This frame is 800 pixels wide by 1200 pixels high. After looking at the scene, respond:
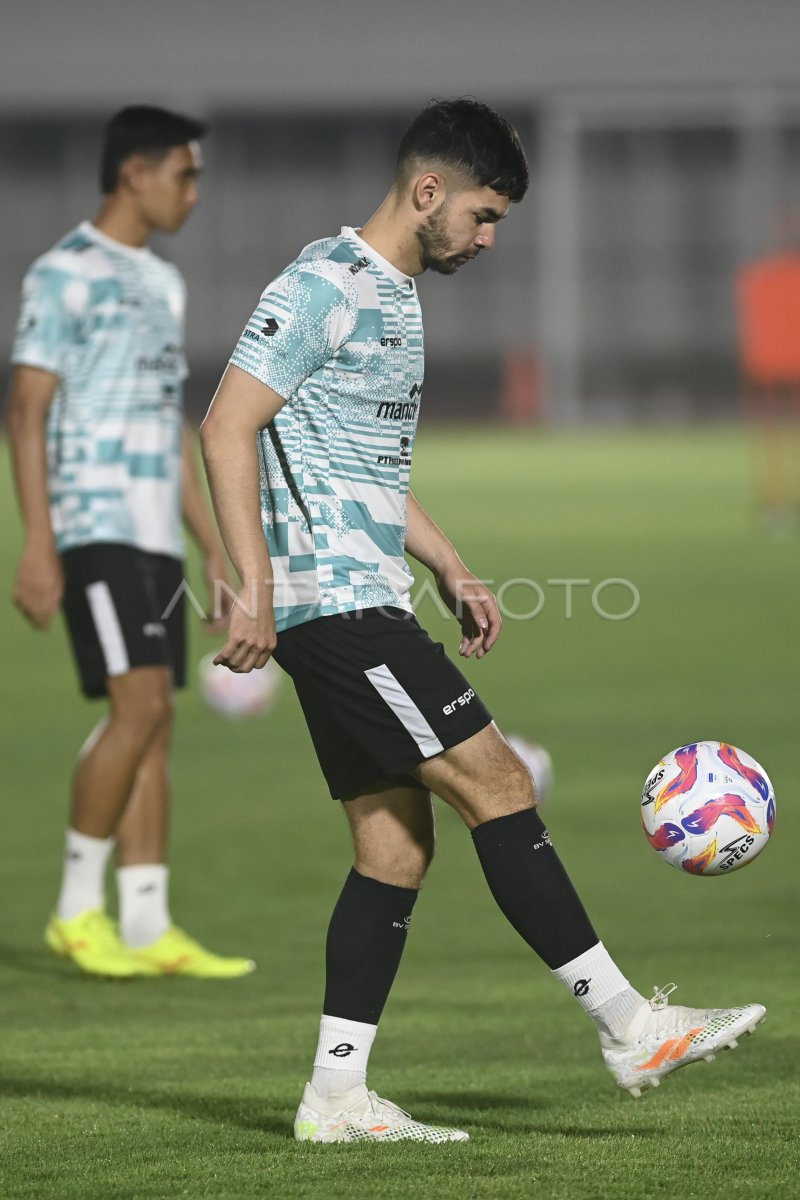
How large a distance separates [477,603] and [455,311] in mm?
39718

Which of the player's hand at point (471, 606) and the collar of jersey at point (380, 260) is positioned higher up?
the collar of jersey at point (380, 260)

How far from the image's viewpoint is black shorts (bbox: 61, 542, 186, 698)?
583 cm

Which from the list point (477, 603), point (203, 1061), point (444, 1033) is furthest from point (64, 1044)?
point (477, 603)

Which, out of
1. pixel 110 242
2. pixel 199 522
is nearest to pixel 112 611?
pixel 199 522

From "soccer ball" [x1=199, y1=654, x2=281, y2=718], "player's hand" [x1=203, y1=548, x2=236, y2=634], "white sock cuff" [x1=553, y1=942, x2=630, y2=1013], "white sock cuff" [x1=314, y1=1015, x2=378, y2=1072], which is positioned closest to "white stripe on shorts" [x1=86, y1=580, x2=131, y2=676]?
"player's hand" [x1=203, y1=548, x2=236, y2=634]

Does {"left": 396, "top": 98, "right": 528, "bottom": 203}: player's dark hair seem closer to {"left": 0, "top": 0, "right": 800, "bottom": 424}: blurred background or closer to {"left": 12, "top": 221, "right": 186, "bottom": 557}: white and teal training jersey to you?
{"left": 12, "top": 221, "right": 186, "bottom": 557}: white and teal training jersey

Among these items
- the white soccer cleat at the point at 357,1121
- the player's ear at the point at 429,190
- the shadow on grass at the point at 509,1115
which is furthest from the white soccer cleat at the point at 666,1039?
the player's ear at the point at 429,190

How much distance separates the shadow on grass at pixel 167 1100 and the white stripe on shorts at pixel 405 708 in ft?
2.71

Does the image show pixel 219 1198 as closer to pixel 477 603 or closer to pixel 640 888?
pixel 477 603

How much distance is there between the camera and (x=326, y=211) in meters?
44.2

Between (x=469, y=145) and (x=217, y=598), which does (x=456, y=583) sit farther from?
(x=217, y=598)

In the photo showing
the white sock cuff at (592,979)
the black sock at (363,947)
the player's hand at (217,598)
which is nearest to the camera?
the white sock cuff at (592,979)

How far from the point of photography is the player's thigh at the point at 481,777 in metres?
3.79

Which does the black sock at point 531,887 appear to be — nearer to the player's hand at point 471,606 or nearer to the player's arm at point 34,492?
the player's hand at point 471,606
